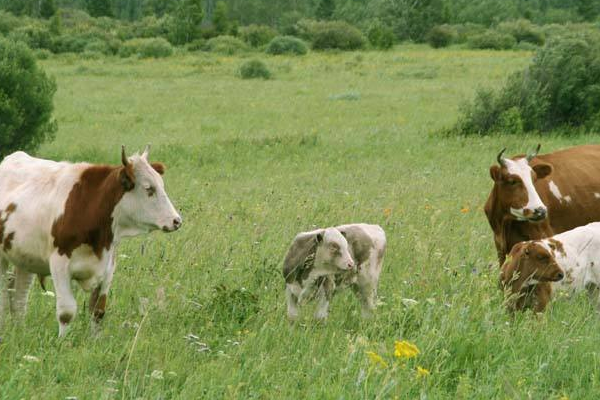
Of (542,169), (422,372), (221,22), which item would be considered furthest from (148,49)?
(422,372)

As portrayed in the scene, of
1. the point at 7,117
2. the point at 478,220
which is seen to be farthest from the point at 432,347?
the point at 7,117

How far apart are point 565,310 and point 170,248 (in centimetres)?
357

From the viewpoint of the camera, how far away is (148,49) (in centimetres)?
4666

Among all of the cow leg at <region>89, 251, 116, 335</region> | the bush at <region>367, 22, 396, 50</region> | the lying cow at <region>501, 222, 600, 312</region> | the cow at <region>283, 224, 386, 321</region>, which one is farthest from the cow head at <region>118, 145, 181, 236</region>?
the bush at <region>367, 22, 396, 50</region>

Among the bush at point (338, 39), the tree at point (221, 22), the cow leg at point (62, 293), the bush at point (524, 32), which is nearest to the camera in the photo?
the cow leg at point (62, 293)

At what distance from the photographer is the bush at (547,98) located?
2105 centimetres

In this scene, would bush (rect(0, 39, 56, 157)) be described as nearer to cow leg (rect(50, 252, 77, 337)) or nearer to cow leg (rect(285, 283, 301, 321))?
cow leg (rect(50, 252, 77, 337))

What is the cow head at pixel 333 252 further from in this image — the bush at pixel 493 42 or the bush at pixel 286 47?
the bush at pixel 493 42

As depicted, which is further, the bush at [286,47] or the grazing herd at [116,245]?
the bush at [286,47]

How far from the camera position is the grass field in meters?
4.51

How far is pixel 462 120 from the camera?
2128 cm

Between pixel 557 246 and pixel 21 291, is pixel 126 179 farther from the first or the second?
pixel 557 246

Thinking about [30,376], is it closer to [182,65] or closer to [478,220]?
[478,220]

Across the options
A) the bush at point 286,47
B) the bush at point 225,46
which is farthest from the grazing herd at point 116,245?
the bush at point 225,46
